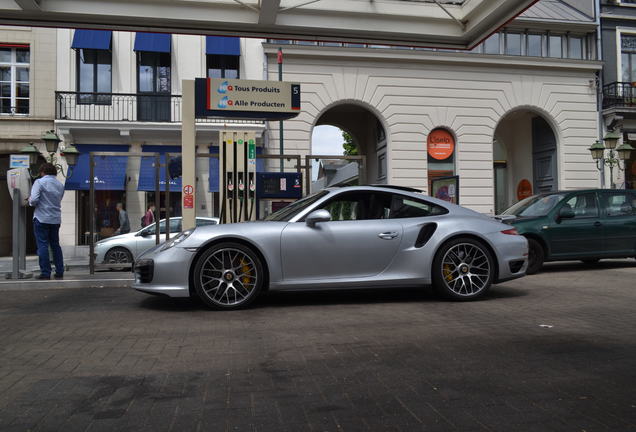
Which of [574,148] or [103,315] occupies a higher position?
[574,148]

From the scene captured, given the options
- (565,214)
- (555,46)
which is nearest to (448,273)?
(565,214)

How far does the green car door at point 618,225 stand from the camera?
9.41 m

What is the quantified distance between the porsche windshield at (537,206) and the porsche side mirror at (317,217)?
5421 millimetres

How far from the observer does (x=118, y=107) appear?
19594 millimetres

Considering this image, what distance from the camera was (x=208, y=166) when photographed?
40.1 feet

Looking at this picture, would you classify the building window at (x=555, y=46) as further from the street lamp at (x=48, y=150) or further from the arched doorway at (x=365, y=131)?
the street lamp at (x=48, y=150)

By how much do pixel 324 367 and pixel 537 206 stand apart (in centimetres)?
759

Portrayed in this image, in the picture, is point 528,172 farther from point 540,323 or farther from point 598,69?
point 540,323

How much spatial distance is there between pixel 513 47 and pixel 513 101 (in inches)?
87.4

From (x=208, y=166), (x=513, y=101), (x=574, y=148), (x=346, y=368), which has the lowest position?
(x=346, y=368)

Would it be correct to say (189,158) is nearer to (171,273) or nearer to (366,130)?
(171,273)

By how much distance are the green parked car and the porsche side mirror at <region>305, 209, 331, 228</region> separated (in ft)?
15.2

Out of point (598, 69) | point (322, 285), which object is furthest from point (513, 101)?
point (322, 285)

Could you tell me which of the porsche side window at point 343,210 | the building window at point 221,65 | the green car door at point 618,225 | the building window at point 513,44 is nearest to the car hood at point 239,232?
the porsche side window at point 343,210
